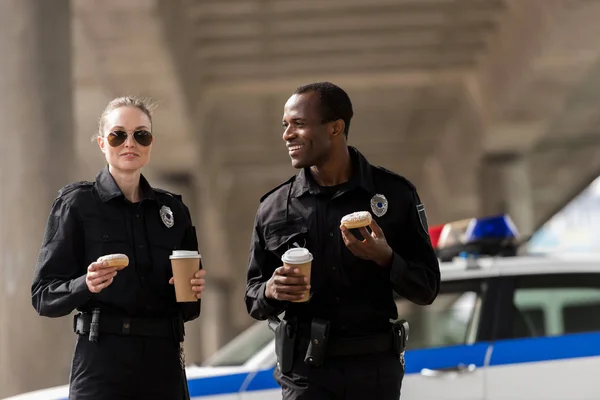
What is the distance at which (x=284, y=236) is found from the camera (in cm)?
322

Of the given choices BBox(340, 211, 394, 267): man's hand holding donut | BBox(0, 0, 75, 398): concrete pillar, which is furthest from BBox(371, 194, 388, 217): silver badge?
BBox(0, 0, 75, 398): concrete pillar

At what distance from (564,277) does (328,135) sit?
2.58 m

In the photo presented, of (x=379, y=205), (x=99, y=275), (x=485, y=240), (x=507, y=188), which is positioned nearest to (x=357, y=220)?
(x=379, y=205)

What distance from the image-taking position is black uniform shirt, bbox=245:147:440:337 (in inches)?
124

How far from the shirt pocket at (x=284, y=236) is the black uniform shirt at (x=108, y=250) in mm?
314

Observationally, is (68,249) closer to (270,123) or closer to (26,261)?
(26,261)

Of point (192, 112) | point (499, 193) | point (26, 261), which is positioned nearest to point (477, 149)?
point (499, 193)

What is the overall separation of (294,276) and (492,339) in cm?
250

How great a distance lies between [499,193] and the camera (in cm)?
2302

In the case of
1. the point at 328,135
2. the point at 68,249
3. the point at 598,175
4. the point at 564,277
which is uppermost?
the point at 328,135

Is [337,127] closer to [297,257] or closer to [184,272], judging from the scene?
[297,257]

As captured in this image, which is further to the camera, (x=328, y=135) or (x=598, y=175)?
(x=598, y=175)

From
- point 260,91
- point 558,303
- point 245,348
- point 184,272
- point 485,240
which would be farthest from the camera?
point 260,91

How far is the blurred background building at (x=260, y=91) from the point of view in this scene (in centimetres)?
844
